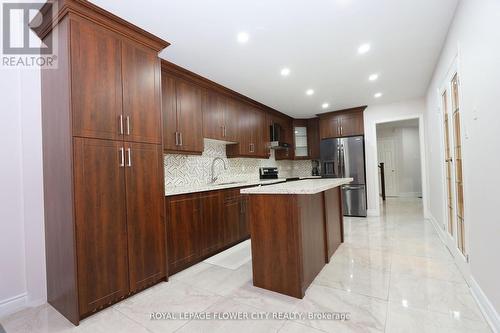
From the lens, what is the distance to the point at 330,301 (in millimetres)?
1934

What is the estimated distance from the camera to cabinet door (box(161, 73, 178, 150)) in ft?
9.59

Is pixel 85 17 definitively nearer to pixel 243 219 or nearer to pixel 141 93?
pixel 141 93

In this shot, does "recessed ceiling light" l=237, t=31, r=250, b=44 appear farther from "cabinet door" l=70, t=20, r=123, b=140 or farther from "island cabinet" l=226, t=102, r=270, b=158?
"island cabinet" l=226, t=102, r=270, b=158

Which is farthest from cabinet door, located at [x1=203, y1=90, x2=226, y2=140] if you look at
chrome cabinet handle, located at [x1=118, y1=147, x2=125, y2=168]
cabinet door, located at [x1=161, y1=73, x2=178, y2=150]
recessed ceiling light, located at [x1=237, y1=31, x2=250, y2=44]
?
chrome cabinet handle, located at [x1=118, y1=147, x2=125, y2=168]

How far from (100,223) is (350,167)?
484 cm

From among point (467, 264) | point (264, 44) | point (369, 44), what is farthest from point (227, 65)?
point (467, 264)

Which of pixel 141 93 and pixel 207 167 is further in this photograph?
pixel 207 167

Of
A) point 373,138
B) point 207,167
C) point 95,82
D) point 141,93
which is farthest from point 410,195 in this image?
point 95,82

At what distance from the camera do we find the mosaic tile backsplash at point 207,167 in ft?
11.0

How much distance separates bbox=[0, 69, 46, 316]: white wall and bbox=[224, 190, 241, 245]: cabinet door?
198 cm

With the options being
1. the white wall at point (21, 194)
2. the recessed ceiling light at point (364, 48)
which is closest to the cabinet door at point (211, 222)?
the white wall at point (21, 194)

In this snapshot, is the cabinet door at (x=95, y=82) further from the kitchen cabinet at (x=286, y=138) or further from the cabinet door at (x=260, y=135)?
the kitchen cabinet at (x=286, y=138)

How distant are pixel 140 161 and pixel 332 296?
6.96 ft

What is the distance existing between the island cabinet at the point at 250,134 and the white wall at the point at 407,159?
5117 mm
